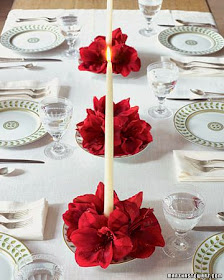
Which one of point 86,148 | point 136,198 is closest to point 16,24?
point 86,148

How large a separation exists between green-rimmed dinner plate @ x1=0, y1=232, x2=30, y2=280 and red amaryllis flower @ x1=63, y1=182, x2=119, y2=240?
0.30 ft

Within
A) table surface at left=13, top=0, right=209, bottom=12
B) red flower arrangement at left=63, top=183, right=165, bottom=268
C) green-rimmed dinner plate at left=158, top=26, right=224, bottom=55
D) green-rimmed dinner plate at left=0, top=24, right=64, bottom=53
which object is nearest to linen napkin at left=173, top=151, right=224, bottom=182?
red flower arrangement at left=63, top=183, right=165, bottom=268

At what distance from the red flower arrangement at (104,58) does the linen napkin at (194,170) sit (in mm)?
404

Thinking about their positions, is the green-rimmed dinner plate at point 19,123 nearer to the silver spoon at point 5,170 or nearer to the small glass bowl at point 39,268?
the silver spoon at point 5,170

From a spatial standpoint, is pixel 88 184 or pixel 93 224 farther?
pixel 88 184

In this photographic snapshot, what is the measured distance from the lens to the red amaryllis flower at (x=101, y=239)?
0.85m

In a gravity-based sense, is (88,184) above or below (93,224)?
below

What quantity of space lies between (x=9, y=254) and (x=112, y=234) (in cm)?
19

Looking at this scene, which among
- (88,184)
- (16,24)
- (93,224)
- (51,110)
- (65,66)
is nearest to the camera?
(93,224)

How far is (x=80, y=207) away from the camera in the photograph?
36.2 inches

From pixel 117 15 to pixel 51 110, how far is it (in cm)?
80

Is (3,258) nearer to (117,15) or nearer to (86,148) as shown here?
(86,148)

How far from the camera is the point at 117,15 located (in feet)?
6.29

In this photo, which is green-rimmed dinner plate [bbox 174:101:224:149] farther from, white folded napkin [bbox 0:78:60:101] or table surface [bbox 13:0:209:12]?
table surface [bbox 13:0:209:12]
